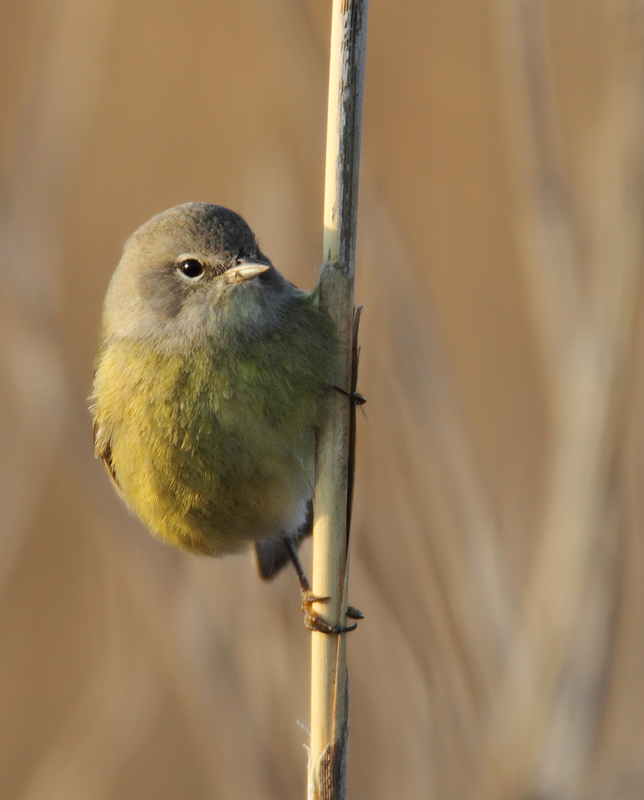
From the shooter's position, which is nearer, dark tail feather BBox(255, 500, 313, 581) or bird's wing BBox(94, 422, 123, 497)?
bird's wing BBox(94, 422, 123, 497)

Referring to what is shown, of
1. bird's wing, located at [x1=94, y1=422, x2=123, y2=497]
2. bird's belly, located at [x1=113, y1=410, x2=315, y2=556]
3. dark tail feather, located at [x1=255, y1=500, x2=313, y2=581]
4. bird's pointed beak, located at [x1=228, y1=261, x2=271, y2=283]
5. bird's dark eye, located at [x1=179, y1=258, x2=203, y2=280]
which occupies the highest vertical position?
bird's dark eye, located at [x1=179, y1=258, x2=203, y2=280]

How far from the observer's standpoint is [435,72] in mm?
3676

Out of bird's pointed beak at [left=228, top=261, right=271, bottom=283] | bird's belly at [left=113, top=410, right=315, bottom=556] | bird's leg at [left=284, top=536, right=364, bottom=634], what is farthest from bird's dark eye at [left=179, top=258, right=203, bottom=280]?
bird's leg at [left=284, top=536, right=364, bottom=634]

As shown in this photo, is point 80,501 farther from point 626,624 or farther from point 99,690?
point 626,624

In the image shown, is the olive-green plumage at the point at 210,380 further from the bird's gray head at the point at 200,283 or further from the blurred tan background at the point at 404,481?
the blurred tan background at the point at 404,481

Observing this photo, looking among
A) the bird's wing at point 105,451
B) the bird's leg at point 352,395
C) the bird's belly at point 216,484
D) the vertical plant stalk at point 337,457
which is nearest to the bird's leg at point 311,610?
the vertical plant stalk at point 337,457

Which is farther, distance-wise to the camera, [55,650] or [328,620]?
[55,650]

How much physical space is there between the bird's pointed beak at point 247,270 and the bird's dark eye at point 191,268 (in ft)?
0.35

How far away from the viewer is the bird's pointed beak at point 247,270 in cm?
217

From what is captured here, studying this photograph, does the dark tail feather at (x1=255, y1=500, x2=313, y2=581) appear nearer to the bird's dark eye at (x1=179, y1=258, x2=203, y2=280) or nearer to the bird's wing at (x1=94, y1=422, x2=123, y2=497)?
the bird's wing at (x1=94, y1=422, x2=123, y2=497)

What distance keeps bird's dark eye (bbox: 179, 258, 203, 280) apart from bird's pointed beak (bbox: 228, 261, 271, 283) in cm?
11

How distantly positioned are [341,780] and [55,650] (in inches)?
81.9

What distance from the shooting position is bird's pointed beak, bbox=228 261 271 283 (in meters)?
2.17

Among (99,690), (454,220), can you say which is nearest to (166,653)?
(99,690)
